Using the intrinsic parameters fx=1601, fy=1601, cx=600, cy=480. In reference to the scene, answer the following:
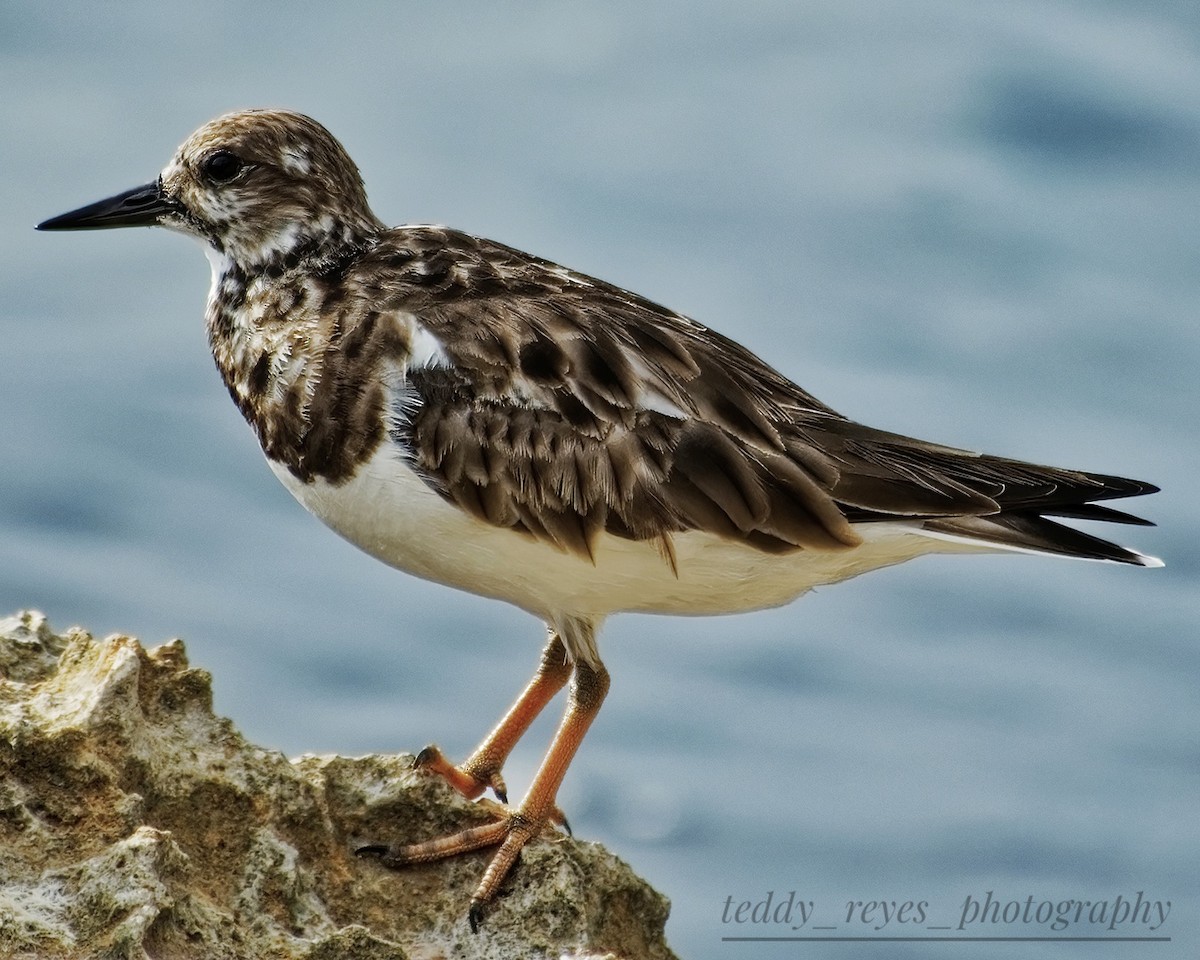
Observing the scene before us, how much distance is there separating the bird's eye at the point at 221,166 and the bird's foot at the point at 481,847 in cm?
360

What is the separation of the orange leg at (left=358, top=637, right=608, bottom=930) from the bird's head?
2.70m

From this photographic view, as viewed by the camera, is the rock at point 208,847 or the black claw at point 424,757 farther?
the black claw at point 424,757

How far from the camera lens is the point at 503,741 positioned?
885 cm

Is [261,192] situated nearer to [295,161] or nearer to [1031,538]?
[295,161]

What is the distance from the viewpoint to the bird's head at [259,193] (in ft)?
27.8

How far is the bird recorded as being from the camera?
25.5 feet

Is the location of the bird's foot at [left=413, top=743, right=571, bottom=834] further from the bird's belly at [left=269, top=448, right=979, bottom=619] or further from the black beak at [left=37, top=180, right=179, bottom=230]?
the black beak at [left=37, top=180, right=179, bottom=230]

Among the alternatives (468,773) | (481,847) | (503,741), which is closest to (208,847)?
(481,847)

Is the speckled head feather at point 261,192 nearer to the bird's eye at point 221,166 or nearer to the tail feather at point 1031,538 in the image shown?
the bird's eye at point 221,166

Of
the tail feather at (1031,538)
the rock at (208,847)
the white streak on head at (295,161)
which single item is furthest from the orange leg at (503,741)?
the white streak on head at (295,161)

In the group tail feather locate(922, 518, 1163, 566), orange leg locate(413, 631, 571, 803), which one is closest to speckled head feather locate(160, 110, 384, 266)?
orange leg locate(413, 631, 571, 803)

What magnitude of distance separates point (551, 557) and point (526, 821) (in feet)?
4.20

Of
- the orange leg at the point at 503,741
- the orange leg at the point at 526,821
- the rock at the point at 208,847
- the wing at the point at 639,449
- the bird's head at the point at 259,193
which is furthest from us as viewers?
the bird's head at the point at 259,193

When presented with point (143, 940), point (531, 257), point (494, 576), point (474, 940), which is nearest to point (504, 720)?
point (494, 576)
